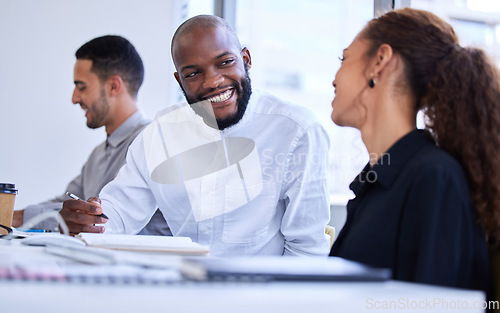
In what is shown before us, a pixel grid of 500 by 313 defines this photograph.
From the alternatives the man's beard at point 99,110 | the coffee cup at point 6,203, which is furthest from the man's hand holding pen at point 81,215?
the man's beard at point 99,110

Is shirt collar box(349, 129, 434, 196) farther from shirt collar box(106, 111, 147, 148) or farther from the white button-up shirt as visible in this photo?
shirt collar box(106, 111, 147, 148)

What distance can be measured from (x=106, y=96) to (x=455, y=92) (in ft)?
7.54

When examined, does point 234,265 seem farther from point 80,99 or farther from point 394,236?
point 80,99

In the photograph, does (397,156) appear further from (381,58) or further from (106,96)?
(106,96)

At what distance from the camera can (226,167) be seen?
6.34 feet

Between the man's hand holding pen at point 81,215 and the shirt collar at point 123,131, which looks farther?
the shirt collar at point 123,131

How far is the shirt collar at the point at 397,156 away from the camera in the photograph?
1.06 meters

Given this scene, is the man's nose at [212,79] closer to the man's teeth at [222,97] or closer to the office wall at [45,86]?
the man's teeth at [222,97]

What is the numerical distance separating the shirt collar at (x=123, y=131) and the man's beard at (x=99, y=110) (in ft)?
0.58

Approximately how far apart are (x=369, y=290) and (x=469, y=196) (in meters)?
0.42

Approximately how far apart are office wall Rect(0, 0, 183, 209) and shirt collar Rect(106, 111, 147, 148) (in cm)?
107

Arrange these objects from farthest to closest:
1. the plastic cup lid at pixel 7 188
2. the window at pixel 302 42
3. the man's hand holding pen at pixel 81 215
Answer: the window at pixel 302 42 < the man's hand holding pen at pixel 81 215 < the plastic cup lid at pixel 7 188

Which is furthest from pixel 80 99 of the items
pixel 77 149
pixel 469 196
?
pixel 469 196

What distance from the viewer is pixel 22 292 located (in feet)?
1.73
